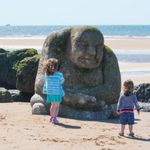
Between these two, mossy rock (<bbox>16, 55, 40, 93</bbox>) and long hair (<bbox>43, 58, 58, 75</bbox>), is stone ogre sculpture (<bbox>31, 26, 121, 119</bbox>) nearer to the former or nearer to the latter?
long hair (<bbox>43, 58, 58, 75</bbox>)

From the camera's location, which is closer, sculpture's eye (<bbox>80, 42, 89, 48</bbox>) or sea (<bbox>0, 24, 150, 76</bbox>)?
sculpture's eye (<bbox>80, 42, 89, 48</bbox>)

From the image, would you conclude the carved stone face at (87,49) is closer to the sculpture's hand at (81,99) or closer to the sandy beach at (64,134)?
the sculpture's hand at (81,99)

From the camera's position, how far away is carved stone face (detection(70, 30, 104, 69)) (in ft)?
43.9

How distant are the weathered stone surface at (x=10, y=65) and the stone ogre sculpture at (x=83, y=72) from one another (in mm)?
4337

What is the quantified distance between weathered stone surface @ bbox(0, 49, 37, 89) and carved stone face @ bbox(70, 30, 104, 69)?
493 centimetres

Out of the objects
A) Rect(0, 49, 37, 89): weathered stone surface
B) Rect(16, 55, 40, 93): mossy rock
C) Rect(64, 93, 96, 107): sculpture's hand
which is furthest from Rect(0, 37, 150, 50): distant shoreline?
Rect(64, 93, 96, 107): sculpture's hand

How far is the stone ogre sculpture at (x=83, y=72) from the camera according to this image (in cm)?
1341

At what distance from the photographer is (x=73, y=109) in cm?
1345

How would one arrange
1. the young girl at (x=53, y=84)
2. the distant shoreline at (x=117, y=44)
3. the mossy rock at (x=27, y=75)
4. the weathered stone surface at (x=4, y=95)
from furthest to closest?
1. the distant shoreline at (x=117, y=44)
2. the mossy rock at (x=27, y=75)
3. the weathered stone surface at (x=4, y=95)
4. the young girl at (x=53, y=84)

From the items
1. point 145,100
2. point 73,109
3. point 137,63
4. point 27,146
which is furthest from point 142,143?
point 137,63

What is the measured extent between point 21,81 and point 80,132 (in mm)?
5603

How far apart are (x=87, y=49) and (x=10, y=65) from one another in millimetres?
5781

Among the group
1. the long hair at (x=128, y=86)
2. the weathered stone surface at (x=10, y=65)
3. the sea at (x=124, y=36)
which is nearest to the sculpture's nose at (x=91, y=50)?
the long hair at (x=128, y=86)

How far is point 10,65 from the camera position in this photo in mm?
18672
